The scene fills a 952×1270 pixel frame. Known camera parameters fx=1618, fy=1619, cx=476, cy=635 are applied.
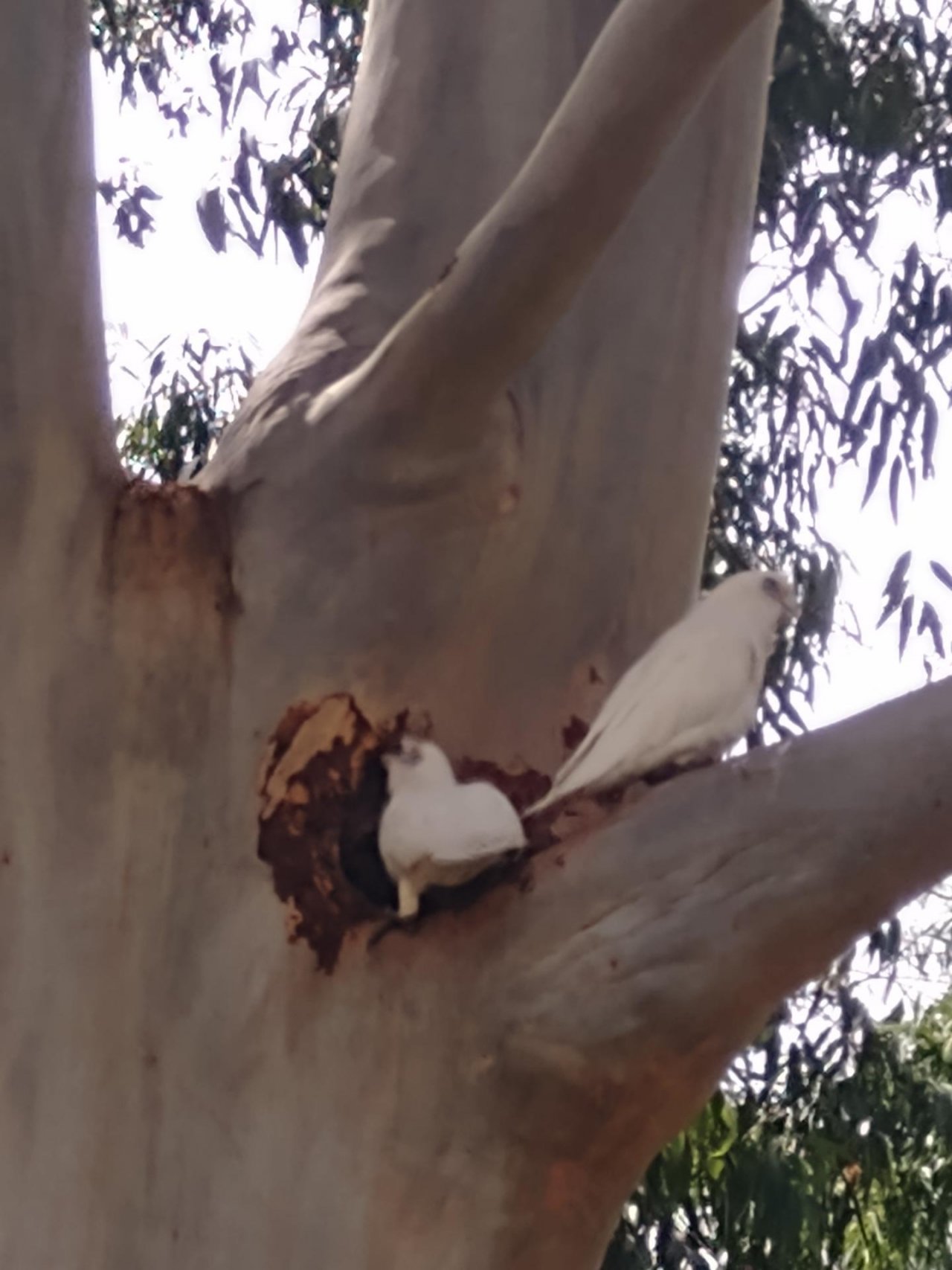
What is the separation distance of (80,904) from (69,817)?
0.20 feet

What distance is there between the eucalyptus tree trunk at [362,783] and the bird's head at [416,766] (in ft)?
0.09

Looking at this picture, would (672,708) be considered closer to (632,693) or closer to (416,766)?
(632,693)

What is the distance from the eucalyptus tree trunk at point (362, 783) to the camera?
99 centimetres

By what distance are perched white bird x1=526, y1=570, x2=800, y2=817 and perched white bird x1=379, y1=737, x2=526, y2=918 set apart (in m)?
0.05

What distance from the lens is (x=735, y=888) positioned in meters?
0.97

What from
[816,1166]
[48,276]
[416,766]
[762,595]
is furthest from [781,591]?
[816,1166]

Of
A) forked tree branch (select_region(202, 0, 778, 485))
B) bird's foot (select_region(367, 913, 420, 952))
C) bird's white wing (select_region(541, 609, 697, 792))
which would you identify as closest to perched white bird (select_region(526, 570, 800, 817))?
bird's white wing (select_region(541, 609, 697, 792))

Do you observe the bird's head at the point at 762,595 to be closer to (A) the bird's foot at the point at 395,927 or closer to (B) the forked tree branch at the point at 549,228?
(B) the forked tree branch at the point at 549,228

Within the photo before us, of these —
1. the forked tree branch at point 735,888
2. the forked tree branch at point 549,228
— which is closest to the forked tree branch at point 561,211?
the forked tree branch at point 549,228

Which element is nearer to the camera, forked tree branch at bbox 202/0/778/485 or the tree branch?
forked tree branch at bbox 202/0/778/485

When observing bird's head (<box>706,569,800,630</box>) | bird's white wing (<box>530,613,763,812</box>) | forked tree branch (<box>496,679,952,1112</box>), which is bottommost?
forked tree branch (<box>496,679,952,1112</box>)

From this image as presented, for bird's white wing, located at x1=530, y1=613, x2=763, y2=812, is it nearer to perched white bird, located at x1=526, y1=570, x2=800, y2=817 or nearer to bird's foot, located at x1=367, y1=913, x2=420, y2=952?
perched white bird, located at x1=526, y1=570, x2=800, y2=817

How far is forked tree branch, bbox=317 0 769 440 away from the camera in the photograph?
0.99 meters

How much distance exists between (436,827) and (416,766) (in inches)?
4.1
